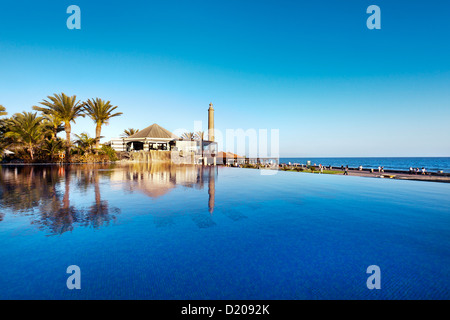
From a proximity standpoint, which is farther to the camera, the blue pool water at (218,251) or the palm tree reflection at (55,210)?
the palm tree reflection at (55,210)

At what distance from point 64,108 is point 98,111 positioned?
181 inches

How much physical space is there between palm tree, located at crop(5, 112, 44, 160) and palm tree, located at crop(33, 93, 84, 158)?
2013 mm

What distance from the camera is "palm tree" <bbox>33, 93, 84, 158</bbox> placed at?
22528 millimetres

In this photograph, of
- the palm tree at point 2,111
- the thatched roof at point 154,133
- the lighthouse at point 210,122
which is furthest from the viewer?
the thatched roof at point 154,133

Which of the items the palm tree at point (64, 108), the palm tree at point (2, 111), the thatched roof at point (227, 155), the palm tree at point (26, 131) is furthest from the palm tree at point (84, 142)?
the thatched roof at point (227, 155)

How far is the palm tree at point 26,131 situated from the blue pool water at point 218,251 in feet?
64.5

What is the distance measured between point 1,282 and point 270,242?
3.64 metres

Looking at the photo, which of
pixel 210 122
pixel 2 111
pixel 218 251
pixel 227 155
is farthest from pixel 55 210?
pixel 227 155

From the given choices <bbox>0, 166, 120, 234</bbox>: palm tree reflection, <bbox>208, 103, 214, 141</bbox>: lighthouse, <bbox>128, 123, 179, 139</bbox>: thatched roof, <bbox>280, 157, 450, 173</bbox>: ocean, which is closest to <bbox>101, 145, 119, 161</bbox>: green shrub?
<bbox>128, 123, 179, 139</bbox>: thatched roof

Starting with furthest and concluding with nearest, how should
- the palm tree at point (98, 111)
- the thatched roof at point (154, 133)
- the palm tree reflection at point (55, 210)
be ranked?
the thatched roof at point (154, 133), the palm tree at point (98, 111), the palm tree reflection at point (55, 210)

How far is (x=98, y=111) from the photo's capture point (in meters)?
27.1

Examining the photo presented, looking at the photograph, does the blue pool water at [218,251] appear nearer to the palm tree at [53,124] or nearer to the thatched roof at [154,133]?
the palm tree at [53,124]

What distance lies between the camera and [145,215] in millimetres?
4863

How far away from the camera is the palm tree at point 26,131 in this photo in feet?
64.1
